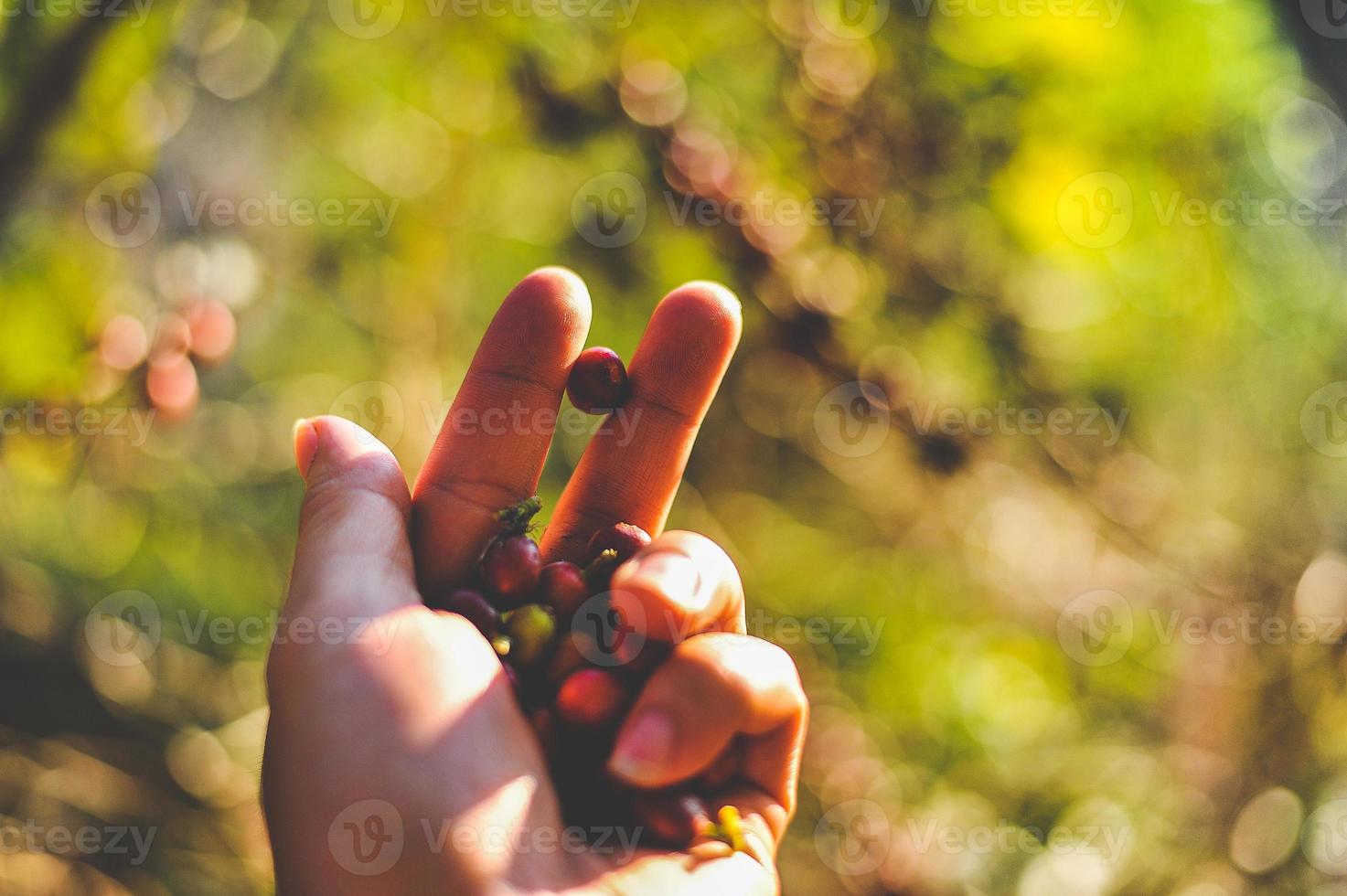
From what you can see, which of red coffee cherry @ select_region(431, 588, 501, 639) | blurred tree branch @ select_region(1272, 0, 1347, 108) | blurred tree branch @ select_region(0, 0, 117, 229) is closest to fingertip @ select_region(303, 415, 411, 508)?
red coffee cherry @ select_region(431, 588, 501, 639)

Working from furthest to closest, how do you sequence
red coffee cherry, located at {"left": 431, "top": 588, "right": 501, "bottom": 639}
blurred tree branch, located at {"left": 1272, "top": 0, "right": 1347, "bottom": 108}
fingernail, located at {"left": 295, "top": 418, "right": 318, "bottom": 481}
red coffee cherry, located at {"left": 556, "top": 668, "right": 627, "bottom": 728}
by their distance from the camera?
blurred tree branch, located at {"left": 1272, "top": 0, "right": 1347, "bottom": 108}
fingernail, located at {"left": 295, "top": 418, "right": 318, "bottom": 481}
red coffee cherry, located at {"left": 431, "top": 588, "right": 501, "bottom": 639}
red coffee cherry, located at {"left": 556, "top": 668, "right": 627, "bottom": 728}

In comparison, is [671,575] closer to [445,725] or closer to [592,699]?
[592,699]

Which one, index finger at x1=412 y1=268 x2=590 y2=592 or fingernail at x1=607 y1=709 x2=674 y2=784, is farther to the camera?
index finger at x1=412 y1=268 x2=590 y2=592

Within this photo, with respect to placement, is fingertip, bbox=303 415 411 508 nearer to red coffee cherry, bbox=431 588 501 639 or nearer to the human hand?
the human hand

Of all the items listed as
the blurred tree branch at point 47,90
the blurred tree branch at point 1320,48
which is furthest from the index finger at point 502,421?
the blurred tree branch at point 1320,48

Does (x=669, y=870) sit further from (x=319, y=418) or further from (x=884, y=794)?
(x=884, y=794)

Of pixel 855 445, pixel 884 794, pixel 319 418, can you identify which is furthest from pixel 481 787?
pixel 855 445

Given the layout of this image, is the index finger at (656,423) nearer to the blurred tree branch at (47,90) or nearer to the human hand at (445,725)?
the human hand at (445,725)
